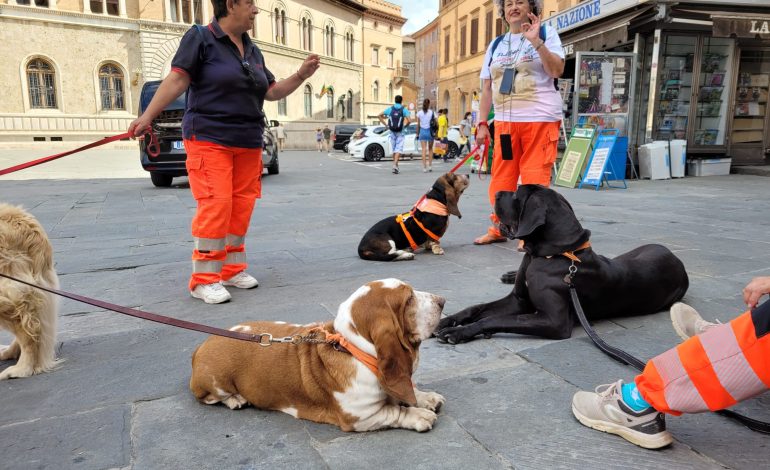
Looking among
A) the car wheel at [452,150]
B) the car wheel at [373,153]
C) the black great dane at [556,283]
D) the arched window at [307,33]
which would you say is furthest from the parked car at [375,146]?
the arched window at [307,33]

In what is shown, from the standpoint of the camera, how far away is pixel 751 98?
12.3m

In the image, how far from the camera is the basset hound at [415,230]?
15.7 feet

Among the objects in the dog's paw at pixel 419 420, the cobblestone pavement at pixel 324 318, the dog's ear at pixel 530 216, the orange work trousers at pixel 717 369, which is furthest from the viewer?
the dog's ear at pixel 530 216

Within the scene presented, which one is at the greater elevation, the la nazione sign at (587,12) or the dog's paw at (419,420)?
the la nazione sign at (587,12)

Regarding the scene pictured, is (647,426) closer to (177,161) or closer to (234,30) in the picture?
(234,30)

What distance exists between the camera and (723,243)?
5074mm

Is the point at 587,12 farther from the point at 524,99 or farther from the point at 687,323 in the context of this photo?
the point at 687,323

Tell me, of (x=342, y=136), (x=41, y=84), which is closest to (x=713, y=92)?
(x=342, y=136)

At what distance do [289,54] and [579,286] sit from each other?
4280cm

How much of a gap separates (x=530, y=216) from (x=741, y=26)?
35.5 ft

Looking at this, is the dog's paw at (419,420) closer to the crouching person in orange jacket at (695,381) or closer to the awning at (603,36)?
the crouching person in orange jacket at (695,381)

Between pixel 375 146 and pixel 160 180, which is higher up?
pixel 375 146

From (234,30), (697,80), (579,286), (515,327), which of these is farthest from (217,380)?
(697,80)

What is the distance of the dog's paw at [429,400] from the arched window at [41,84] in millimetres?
36103
